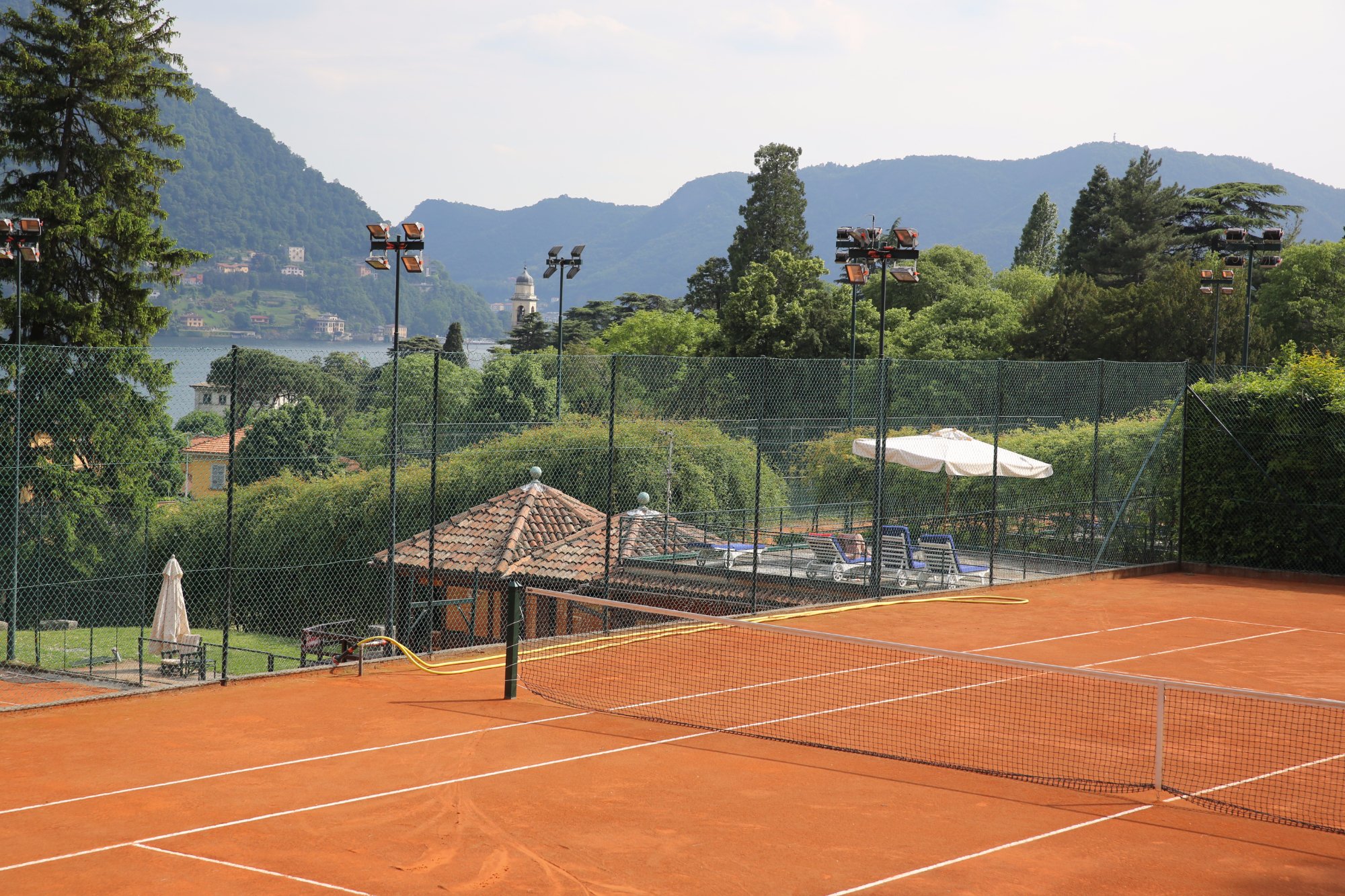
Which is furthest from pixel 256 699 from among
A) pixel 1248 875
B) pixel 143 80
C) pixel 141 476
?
pixel 143 80

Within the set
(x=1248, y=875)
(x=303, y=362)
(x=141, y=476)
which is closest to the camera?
(x=1248, y=875)

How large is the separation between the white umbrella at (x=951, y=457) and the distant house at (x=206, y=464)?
8528mm

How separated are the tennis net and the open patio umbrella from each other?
5.10 metres

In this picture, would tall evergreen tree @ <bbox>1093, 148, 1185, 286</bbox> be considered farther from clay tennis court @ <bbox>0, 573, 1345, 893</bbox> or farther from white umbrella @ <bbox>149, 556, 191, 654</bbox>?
clay tennis court @ <bbox>0, 573, 1345, 893</bbox>

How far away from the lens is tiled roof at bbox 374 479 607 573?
1894 centimetres

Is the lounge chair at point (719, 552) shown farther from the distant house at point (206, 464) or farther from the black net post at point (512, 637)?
the distant house at point (206, 464)

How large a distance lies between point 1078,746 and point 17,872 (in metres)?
7.19

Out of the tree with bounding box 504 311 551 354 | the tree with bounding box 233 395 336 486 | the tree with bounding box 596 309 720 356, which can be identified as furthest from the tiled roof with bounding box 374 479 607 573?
the tree with bounding box 504 311 551 354

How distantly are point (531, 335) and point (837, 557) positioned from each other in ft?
248

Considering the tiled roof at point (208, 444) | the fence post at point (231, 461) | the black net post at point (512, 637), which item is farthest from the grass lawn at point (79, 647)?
the black net post at point (512, 637)

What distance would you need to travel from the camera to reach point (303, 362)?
13.2 meters

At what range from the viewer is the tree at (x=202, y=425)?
14383 millimetres

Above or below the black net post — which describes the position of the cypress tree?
above

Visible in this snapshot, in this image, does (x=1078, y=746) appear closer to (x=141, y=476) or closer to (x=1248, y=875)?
(x=1248, y=875)
